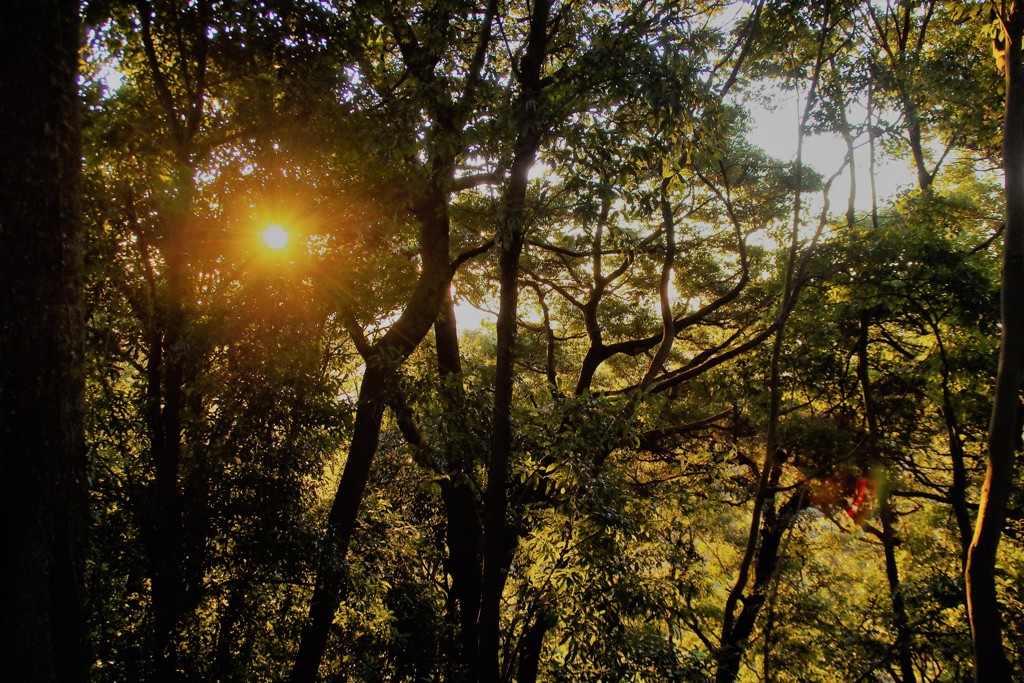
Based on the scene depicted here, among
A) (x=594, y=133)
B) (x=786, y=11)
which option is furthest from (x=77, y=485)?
(x=786, y=11)

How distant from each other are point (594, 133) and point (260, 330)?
8.69 ft

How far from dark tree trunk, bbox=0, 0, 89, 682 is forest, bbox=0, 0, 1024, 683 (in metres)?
0.01

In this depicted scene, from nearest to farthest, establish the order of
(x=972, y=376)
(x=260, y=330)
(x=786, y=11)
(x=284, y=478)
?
(x=260, y=330) → (x=284, y=478) → (x=786, y=11) → (x=972, y=376)

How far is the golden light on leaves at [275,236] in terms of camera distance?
13.6 ft

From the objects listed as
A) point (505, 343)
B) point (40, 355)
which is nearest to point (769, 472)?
point (505, 343)

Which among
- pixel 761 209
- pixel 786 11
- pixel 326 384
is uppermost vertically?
pixel 761 209

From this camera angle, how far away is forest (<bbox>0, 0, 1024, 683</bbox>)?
7.95 feet

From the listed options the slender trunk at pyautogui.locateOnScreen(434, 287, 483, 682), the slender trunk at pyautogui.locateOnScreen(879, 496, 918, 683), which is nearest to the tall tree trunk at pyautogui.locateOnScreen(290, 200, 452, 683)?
the slender trunk at pyautogui.locateOnScreen(434, 287, 483, 682)

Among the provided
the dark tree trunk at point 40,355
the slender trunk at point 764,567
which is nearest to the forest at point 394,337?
the dark tree trunk at point 40,355

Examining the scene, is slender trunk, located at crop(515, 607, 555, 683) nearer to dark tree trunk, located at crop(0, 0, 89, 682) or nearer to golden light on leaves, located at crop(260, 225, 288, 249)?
golden light on leaves, located at crop(260, 225, 288, 249)

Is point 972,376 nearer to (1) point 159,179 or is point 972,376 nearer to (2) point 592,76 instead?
(2) point 592,76

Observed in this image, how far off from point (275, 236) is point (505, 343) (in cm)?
190

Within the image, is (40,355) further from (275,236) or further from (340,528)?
(340,528)

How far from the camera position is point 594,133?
3.46m
